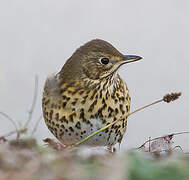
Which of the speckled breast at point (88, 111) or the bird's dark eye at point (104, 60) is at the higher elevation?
the bird's dark eye at point (104, 60)

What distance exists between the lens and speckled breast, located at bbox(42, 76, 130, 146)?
4.40m

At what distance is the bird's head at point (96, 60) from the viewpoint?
459 centimetres

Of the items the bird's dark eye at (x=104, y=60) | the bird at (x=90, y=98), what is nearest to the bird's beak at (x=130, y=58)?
the bird at (x=90, y=98)

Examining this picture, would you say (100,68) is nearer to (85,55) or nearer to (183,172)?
(85,55)

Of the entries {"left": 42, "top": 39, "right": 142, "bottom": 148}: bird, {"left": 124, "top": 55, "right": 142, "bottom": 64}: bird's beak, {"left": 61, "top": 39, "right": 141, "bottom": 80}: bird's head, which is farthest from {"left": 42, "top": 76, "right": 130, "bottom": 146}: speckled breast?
{"left": 124, "top": 55, "right": 142, "bottom": 64}: bird's beak

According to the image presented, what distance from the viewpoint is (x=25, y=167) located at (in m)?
1.90

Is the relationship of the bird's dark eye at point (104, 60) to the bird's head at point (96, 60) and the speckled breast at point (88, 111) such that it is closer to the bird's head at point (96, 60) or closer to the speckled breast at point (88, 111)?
the bird's head at point (96, 60)

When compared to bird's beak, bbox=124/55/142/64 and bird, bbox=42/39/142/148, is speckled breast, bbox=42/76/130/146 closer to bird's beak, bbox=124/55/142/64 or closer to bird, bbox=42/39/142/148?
bird, bbox=42/39/142/148

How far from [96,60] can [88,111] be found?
1.95ft

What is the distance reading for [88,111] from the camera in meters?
4.42

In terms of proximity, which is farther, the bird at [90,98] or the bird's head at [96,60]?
the bird's head at [96,60]

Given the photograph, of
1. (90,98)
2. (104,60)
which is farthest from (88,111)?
(104,60)

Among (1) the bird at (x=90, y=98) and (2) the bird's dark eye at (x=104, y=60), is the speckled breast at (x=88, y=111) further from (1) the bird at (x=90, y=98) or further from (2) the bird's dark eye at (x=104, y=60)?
(2) the bird's dark eye at (x=104, y=60)

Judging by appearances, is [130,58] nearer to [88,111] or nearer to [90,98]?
[90,98]
